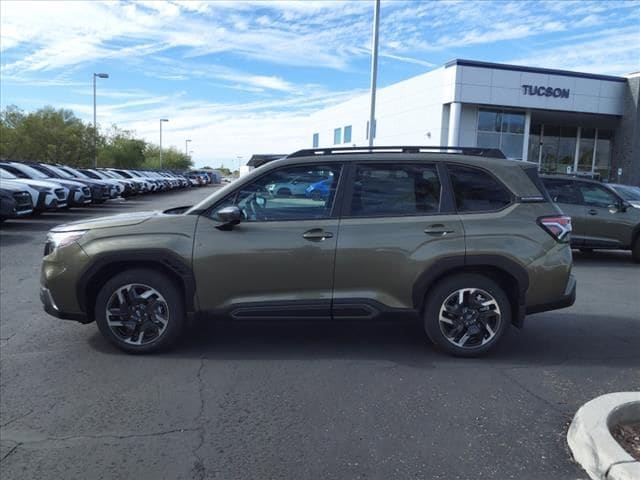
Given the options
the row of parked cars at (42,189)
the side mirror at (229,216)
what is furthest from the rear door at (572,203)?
the row of parked cars at (42,189)

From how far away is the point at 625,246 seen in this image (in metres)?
11.1

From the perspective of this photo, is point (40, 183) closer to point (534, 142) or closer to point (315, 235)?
point (315, 235)

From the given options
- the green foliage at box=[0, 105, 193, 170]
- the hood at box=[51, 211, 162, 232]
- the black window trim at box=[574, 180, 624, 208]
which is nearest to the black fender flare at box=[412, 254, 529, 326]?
the hood at box=[51, 211, 162, 232]

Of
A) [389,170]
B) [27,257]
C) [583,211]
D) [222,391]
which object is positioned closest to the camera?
[222,391]

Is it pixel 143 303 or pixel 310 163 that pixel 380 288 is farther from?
pixel 143 303

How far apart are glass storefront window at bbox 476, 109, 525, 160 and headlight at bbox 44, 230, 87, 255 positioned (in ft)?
94.2

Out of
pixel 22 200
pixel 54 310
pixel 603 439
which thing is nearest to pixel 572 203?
pixel 603 439

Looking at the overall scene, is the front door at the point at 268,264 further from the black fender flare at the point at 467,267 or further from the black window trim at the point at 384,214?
the black fender flare at the point at 467,267

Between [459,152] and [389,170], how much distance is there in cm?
76

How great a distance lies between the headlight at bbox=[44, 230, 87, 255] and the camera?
4.87m

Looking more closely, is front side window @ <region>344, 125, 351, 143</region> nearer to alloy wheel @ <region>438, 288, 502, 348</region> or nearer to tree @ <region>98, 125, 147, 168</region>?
tree @ <region>98, 125, 147, 168</region>

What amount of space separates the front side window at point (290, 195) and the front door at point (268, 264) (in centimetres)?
2

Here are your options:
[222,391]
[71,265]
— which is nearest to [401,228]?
[222,391]

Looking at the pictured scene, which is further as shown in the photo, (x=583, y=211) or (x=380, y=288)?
(x=583, y=211)
